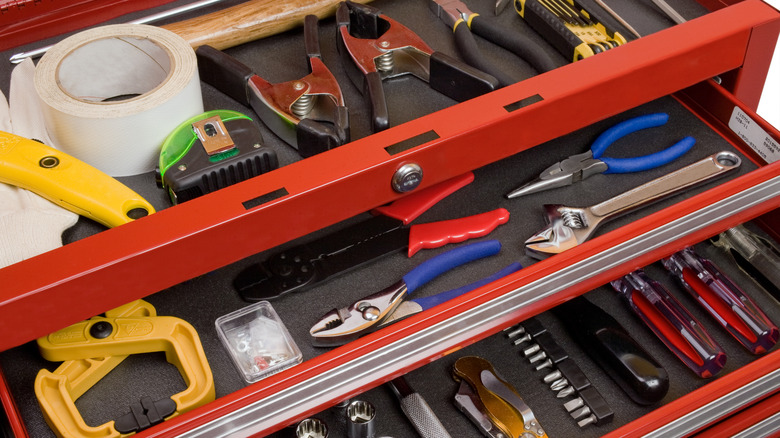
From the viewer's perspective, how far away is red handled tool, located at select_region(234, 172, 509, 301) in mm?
1723

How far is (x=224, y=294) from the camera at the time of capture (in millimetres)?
1716

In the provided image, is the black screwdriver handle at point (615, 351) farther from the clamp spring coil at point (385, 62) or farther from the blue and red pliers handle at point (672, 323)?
the clamp spring coil at point (385, 62)

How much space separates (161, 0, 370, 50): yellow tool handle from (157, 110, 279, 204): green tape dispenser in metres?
0.30

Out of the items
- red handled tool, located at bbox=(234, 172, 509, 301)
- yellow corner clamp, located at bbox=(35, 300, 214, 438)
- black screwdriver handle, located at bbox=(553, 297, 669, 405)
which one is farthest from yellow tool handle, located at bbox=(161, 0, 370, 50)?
black screwdriver handle, located at bbox=(553, 297, 669, 405)

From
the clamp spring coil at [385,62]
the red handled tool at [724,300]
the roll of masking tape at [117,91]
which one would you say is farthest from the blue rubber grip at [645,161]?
the roll of masking tape at [117,91]

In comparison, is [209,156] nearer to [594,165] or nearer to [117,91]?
[117,91]

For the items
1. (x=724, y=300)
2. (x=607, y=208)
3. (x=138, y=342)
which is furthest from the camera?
(x=724, y=300)

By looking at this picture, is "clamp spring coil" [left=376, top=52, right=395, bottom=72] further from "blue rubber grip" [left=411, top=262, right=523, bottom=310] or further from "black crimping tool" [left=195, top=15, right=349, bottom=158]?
"blue rubber grip" [left=411, top=262, right=523, bottom=310]

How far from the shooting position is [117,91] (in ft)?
6.10

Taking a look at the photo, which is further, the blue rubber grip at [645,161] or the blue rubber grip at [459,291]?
the blue rubber grip at [645,161]

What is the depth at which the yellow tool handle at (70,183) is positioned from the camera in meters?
1.58

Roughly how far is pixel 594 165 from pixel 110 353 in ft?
3.13

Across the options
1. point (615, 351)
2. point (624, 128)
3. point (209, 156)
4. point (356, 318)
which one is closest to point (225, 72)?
point (209, 156)

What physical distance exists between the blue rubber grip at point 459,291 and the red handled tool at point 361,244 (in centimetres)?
10
